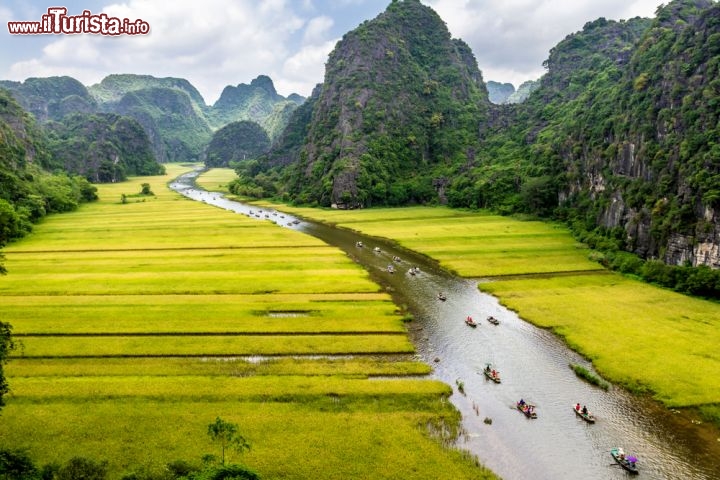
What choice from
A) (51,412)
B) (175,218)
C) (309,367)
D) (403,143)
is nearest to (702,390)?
(309,367)

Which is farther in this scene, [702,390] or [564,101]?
[564,101]

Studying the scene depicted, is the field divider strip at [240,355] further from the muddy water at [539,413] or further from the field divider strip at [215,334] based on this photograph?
the muddy water at [539,413]

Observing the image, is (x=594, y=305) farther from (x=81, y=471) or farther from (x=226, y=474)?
(x=81, y=471)

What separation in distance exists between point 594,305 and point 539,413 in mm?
27303

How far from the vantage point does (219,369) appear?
1618 inches

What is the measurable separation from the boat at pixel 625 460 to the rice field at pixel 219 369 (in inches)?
348

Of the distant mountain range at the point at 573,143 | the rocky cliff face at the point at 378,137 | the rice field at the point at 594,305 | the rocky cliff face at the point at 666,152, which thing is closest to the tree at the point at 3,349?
the rice field at the point at 594,305

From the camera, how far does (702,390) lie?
37812mm

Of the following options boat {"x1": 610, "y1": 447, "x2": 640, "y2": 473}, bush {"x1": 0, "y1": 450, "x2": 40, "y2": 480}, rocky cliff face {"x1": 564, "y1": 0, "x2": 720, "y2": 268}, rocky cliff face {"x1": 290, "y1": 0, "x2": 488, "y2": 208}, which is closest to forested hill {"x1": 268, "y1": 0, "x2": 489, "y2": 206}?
rocky cliff face {"x1": 290, "y1": 0, "x2": 488, "y2": 208}

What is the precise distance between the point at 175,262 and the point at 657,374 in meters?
65.7

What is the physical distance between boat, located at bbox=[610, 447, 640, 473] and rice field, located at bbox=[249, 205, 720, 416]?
9.41 m

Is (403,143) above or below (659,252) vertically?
above

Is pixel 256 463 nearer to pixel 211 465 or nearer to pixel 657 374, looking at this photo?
pixel 211 465

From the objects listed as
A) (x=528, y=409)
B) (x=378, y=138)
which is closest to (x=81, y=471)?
(x=528, y=409)
